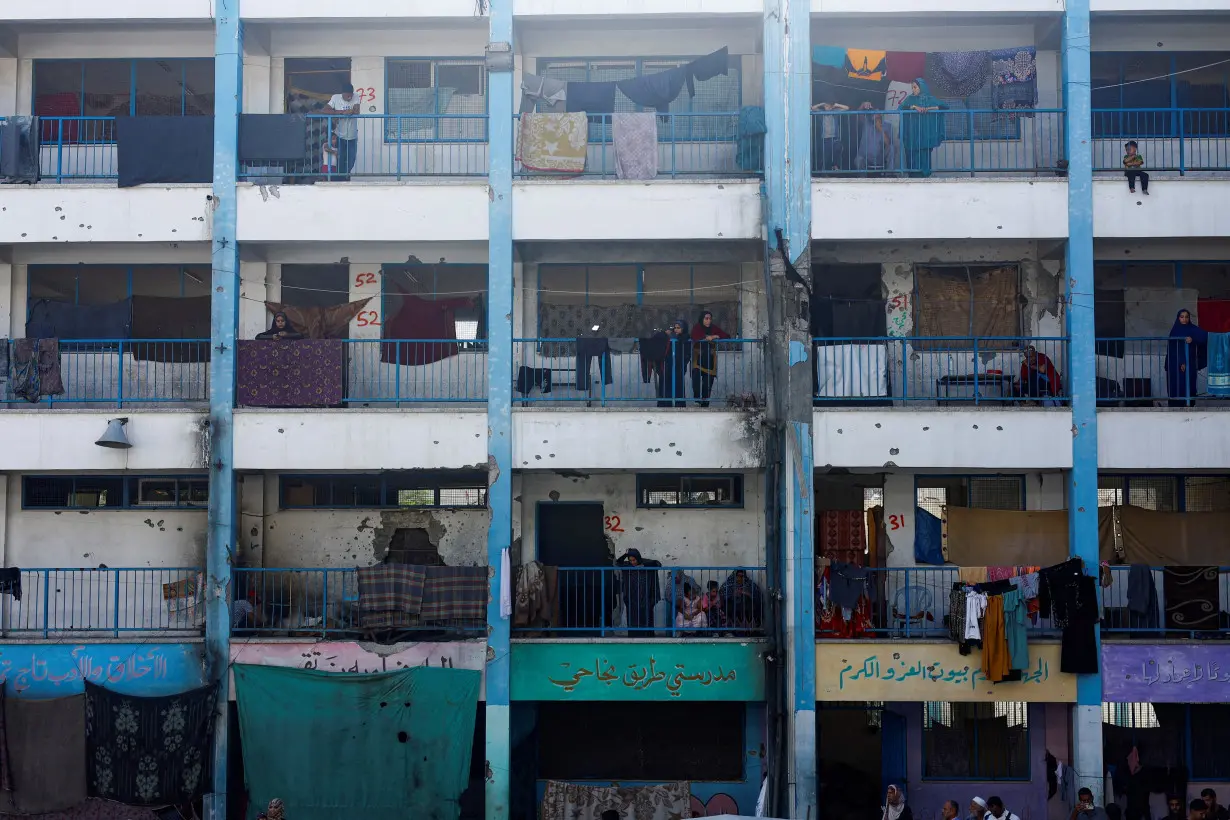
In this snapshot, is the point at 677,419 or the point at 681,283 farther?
the point at 681,283

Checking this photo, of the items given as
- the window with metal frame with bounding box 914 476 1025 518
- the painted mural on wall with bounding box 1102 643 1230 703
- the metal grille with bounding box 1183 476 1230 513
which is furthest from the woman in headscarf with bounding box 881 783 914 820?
the metal grille with bounding box 1183 476 1230 513

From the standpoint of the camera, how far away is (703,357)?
14562mm

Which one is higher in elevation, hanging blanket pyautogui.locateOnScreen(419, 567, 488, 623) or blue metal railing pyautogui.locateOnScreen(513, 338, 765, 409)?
blue metal railing pyautogui.locateOnScreen(513, 338, 765, 409)

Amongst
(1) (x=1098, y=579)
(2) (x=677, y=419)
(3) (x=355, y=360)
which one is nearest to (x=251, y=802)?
(3) (x=355, y=360)

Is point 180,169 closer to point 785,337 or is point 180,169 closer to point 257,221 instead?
point 257,221

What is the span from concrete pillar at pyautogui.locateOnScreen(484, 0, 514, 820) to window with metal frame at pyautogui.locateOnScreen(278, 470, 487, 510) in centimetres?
170

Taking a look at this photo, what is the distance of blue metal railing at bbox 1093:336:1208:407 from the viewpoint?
14422 mm

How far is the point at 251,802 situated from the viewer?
539 inches

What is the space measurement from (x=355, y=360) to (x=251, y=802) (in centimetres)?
593

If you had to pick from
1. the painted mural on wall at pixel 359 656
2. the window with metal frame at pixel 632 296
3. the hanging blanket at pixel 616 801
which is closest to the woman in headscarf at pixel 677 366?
the window with metal frame at pixel 632 296

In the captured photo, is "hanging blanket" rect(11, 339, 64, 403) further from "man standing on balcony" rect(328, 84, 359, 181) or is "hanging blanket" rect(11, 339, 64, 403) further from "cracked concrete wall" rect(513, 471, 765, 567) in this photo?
"cracked concrete wall" rect(513, 471, 765, 567)

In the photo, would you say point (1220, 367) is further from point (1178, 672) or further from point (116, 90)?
point (116, 90)

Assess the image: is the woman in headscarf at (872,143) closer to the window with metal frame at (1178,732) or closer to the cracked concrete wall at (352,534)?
the cracked concrete wall at (352,534)

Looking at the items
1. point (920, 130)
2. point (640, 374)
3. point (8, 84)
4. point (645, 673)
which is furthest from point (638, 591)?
point (8, 84)
